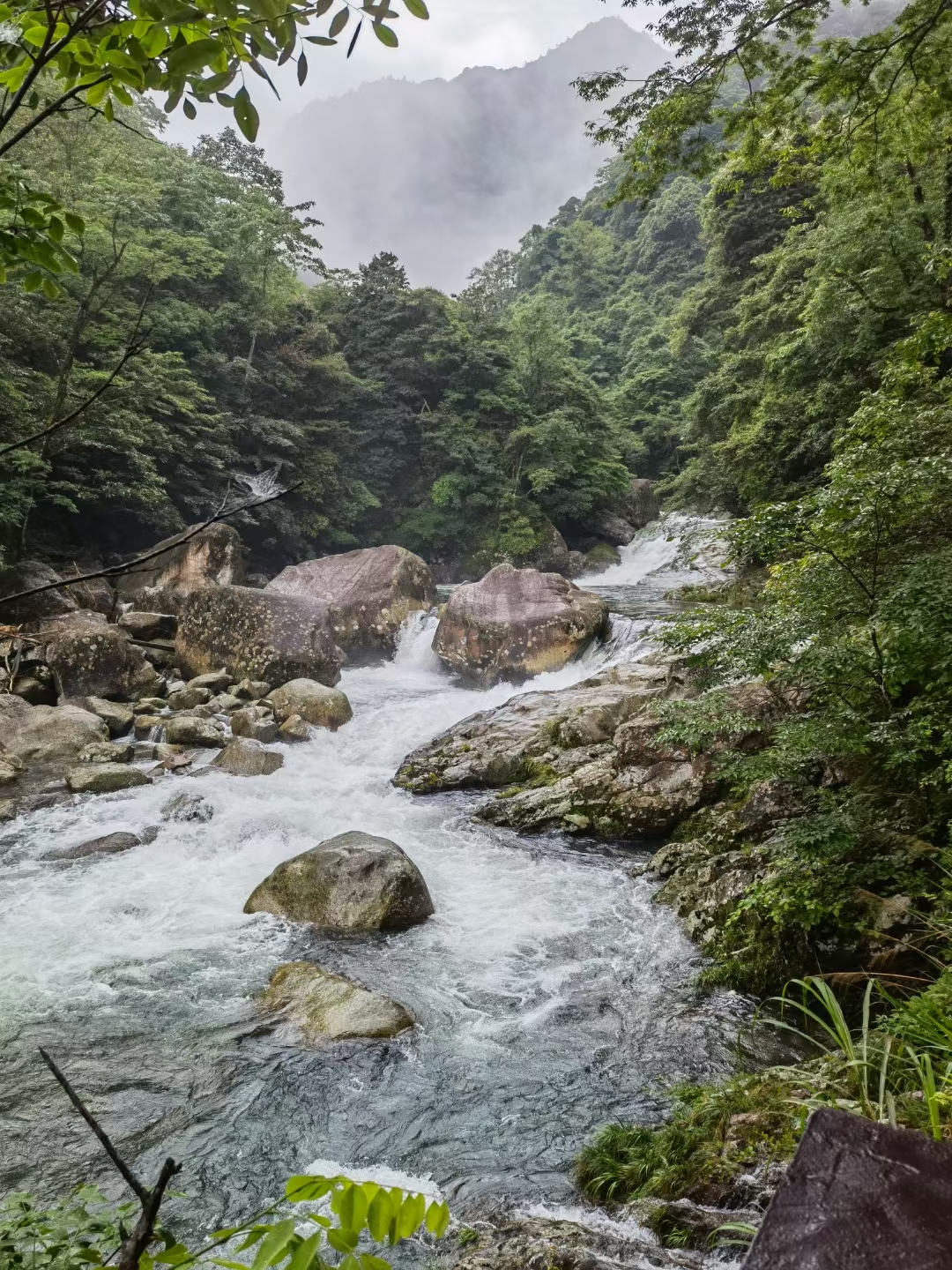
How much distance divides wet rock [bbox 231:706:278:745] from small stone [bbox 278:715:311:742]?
11cm

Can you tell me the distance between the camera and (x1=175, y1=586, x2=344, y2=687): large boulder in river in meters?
13.5

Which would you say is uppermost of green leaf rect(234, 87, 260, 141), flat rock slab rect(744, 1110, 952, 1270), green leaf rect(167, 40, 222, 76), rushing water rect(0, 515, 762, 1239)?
green leaf rect(234, 87, 260, 141)

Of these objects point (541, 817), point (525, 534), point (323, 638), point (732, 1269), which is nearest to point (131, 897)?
point (541, 817)

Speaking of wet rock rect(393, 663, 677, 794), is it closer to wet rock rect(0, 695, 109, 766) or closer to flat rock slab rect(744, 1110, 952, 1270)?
wet rock rect(0, 695, 109, 766)

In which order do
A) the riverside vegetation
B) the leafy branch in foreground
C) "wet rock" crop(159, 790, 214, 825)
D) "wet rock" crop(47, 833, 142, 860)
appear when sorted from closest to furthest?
the leafy branch in foreground
the riverside vegetation
"wet rock" crop(47, 833, 142, 860)
"wet rock" crop(159, 790, 214, 825)

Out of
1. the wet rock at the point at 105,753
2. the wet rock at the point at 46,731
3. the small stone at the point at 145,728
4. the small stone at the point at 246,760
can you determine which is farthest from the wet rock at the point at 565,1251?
the small stone at the point at 145,728

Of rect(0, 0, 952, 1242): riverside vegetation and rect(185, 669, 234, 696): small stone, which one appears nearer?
rect(0, 0, 952, 1242): riverside vegetation

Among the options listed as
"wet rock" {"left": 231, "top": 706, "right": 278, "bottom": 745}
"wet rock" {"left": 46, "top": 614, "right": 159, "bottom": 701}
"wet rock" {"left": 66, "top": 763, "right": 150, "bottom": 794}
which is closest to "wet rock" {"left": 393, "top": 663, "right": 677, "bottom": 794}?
"wet rock" {"left": 231, "top": 706, "right": 278, "bottom": 745}

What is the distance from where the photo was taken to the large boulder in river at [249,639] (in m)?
13.5

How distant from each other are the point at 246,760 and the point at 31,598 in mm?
6931

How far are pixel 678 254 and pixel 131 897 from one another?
4838 cm

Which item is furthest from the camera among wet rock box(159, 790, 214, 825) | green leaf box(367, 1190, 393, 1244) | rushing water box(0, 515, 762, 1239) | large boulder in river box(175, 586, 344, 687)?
large boulder in river box(175, 586, 344, 687)

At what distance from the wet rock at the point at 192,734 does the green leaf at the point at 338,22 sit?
1066cm

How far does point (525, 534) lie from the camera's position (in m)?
26.6
